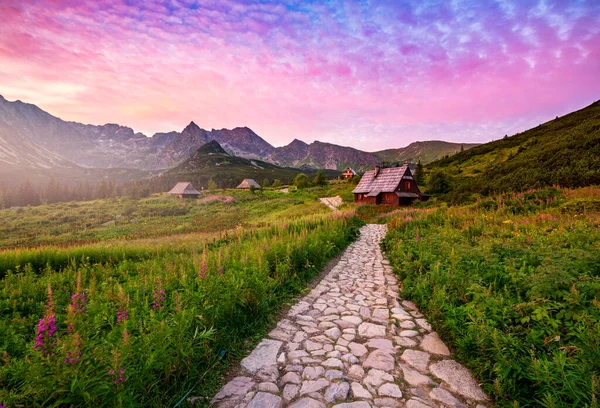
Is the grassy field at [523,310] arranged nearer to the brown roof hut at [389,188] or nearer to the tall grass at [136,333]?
the tall grass at [136,333]

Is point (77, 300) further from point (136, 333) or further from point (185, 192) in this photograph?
point (185, 192)

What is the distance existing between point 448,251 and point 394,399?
4.81 meters

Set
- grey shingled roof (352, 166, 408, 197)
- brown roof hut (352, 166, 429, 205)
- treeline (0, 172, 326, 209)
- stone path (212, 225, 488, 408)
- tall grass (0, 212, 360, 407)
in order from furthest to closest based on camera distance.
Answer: treeline (0, 172, 326, 209)
grey shingled roof (352, 166, 408, 197)
brown roof hut (352, 166, 429, 205)
stone path (212, 225, 488, 408)
tall grass (0, 212, 360, 407)

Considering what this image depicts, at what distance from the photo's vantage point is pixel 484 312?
3736 mm

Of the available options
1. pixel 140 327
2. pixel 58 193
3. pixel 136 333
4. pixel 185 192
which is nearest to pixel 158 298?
pixel 136 333

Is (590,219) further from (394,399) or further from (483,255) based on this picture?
(394,399)

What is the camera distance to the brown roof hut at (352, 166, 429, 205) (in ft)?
124

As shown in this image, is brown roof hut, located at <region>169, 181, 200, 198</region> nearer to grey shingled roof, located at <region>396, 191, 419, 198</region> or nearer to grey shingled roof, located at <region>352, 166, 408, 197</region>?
grey shingled roof, located at <region>352, 166, 408, 197</region>

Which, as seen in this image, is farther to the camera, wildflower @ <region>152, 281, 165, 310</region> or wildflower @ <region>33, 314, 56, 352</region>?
wildflower @ <region>152, 281, 165, 310</region>

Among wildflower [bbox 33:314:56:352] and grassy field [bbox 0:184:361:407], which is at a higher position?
wildflower [bbox 33:314:56:352]

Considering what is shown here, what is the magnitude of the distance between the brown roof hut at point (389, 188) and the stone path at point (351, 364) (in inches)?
1339

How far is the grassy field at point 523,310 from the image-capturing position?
262cm

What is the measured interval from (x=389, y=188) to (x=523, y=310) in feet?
119

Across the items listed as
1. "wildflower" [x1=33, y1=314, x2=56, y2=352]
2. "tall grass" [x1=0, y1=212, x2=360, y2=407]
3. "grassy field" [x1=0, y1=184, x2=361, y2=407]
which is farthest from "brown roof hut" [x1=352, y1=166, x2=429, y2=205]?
"wildflower" [x1=33, y1=314, x2=56, y2=352]
